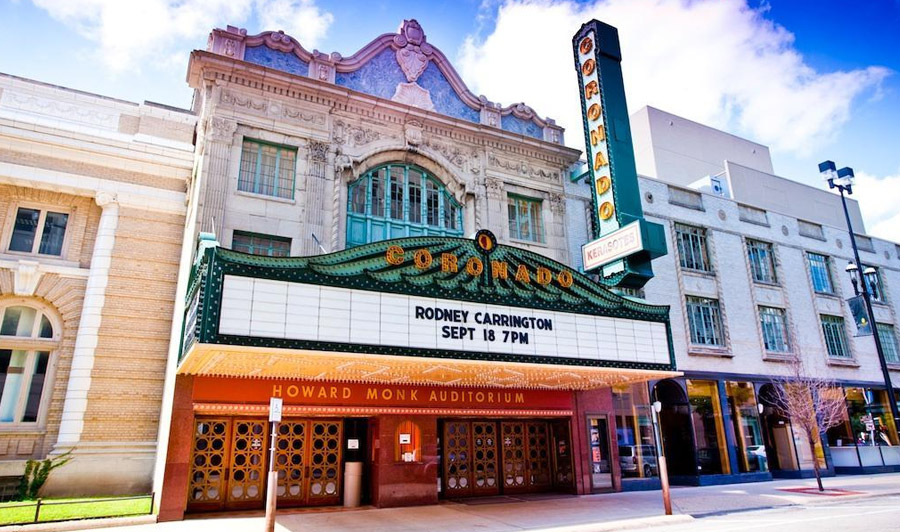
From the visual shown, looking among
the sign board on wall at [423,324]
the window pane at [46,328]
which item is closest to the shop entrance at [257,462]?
the sign board on wall at [423,324]

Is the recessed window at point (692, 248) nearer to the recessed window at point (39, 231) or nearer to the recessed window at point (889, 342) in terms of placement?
the recessed window at point (889, 342)

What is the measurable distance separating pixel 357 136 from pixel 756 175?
28.7 m

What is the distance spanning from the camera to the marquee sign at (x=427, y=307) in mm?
11562

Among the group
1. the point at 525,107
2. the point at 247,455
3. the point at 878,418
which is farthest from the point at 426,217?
the point at 878,418

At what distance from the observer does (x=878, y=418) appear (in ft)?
94.6

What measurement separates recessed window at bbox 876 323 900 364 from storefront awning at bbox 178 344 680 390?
2196 centimetres

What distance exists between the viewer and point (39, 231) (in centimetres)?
1828

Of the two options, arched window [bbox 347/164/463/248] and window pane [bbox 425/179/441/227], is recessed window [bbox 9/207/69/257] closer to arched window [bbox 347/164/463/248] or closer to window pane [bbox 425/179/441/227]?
arched window [bbox 347/164/463/248]

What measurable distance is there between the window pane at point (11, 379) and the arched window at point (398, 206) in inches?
418

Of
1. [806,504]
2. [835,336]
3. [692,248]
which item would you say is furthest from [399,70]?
[835,336]

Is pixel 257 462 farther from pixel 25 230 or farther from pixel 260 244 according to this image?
pixel 25 230

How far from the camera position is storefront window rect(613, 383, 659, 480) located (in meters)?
21.1

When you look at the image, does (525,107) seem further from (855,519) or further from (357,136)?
(855,519)

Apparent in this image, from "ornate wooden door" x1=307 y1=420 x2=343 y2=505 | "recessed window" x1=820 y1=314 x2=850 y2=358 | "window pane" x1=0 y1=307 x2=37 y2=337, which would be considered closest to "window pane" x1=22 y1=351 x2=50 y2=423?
"window pane" x1=0 y1=307 x2=37 y2=337
